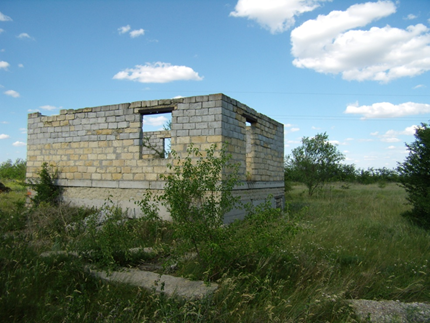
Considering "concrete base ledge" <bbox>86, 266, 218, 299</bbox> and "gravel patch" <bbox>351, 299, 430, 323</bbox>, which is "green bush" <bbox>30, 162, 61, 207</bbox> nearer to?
"concrete base ledge" <bbox>86, 266, 218, 299</bbox>

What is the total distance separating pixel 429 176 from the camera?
8641 mm

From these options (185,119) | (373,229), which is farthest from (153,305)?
(373,229)

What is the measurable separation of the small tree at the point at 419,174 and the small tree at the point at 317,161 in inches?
289

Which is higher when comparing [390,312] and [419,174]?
[419,174]

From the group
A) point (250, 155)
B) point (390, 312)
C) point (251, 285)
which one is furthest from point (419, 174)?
point (251, 285)

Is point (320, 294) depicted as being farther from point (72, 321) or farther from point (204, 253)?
point (72, 321)

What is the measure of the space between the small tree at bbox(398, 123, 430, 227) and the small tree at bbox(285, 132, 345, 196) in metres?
7.35

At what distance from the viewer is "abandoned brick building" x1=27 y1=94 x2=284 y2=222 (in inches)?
314

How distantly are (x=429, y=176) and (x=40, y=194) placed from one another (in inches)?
435

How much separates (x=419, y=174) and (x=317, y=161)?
794 cm

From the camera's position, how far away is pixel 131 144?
8695 millimetres

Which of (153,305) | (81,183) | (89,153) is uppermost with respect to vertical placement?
(89,153)

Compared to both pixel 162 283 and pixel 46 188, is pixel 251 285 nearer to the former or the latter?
pixel 162 283

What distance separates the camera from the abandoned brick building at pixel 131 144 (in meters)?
7.98
